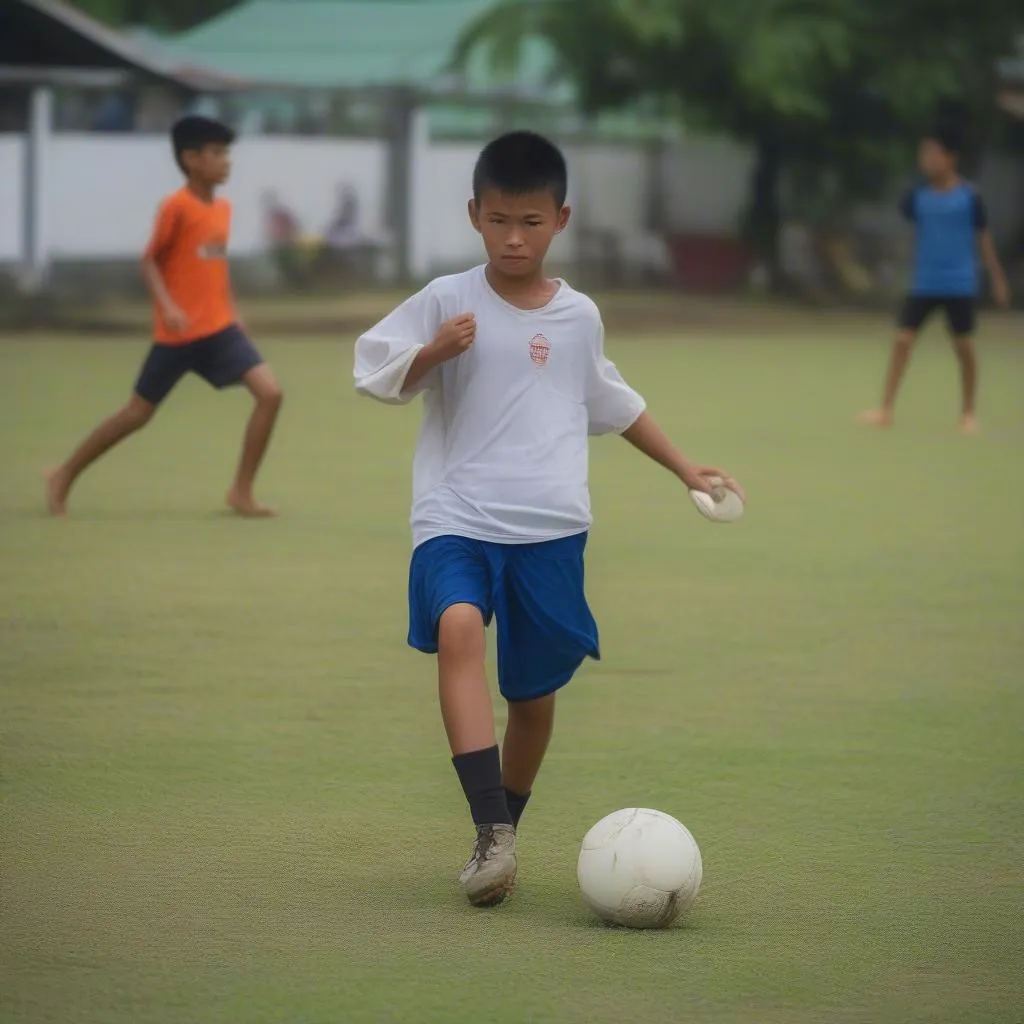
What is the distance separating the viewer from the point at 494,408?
4.66 meters

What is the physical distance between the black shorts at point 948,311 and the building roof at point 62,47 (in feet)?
49.6

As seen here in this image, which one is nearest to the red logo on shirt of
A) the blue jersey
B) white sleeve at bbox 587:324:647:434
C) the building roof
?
white sleeve at bbox 587:324:647:434

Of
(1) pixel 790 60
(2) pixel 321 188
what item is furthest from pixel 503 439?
(2) pixel 321 188

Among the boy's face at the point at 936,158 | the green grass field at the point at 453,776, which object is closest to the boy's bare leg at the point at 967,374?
the boy's face at the point at 936,158

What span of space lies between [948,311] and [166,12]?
1348 inches

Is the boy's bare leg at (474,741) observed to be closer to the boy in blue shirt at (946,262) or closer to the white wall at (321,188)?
the boy in blue shirt at (946,262)

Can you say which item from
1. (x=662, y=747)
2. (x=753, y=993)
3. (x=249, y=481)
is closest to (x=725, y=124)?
(x=249, y=481)

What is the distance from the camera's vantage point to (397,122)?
30.0 metres

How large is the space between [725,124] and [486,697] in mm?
24007

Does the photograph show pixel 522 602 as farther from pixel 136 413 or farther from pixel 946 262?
pixel 946 262

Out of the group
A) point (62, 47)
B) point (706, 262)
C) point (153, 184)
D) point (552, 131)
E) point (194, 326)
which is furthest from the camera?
point (552, 131)

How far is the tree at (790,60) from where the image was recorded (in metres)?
26.4

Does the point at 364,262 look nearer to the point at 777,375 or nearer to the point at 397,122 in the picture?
the point at 397,122

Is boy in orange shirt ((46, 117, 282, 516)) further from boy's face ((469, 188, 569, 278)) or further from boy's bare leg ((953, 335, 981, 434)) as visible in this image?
boy's bare leg ((953, 335, 981, 434))
